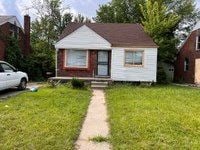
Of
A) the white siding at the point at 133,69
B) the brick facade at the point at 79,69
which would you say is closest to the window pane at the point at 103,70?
the brick facade at the point at 79,69

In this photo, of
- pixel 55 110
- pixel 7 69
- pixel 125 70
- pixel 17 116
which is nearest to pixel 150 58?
pixel 125 70

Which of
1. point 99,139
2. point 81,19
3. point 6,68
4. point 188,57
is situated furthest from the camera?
point 81,19

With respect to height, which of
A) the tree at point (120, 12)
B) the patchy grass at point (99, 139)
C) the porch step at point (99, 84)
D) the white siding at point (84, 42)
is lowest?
the patchy grass at point (99, 139)

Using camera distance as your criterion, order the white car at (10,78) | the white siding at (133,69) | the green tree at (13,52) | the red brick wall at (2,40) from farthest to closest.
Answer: the green tree at (13,52), the red brick wall at (2,40), the white siding at (133,69), the white car at (10,78)

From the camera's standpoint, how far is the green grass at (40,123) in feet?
27.3

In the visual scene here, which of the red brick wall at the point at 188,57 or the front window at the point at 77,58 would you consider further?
the red brick wall at the point at 188,57

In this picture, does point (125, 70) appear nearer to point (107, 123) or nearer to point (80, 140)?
point (107, 123)

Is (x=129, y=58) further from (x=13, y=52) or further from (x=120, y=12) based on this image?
(x=120, y=12)

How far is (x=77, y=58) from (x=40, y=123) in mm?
17019

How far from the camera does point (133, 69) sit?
87.1ft

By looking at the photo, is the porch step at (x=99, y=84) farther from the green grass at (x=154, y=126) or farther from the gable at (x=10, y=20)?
the gable at (x=10, y=20)

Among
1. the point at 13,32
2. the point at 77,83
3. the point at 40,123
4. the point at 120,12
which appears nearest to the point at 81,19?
the point at 120,12

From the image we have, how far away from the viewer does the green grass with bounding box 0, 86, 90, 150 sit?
8.31 metres

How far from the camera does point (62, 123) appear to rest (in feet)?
34.1
